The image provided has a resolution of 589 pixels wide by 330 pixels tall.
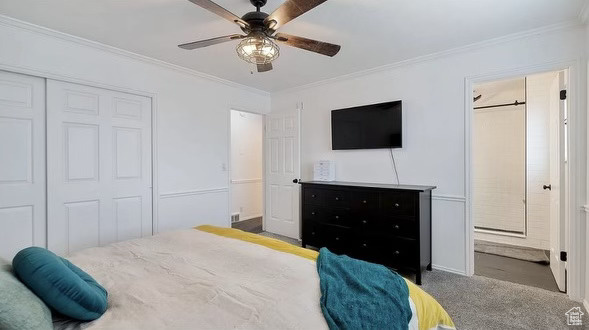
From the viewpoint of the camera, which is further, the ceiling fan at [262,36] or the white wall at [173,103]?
the white wall at [173,103]

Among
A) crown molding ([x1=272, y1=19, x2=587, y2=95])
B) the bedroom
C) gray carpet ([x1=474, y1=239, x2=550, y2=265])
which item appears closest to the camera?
the bedroom

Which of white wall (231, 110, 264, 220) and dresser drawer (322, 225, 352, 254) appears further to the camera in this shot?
white wall (231, 110, 264, 220)

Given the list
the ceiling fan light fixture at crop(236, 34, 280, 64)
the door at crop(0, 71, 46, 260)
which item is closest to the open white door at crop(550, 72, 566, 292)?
the ceiling fan light fixture at crop(236, 34, 280, 64)

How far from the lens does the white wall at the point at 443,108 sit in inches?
99.4

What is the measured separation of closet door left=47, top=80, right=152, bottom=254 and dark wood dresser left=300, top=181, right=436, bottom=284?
2046mm

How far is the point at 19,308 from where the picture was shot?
864 mm

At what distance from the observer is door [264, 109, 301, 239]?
420cm

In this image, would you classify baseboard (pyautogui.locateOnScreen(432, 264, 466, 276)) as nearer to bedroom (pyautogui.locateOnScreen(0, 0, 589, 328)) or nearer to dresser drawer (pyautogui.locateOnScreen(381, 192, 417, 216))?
bedroom (pyautogui.locateOnScreen(0, 0, 589, 328))

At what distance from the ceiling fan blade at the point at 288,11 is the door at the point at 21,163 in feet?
7.29

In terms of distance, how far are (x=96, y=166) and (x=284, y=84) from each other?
2607 mm

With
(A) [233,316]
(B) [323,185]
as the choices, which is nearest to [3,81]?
(A) [233,316]

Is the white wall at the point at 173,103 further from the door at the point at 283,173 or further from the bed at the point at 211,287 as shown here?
the bed at the point at 211,287

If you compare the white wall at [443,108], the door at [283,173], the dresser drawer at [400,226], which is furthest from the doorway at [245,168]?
the dresser drawer at [400,226]

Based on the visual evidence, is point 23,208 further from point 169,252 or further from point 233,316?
point 233,316
